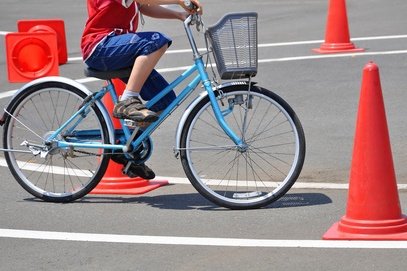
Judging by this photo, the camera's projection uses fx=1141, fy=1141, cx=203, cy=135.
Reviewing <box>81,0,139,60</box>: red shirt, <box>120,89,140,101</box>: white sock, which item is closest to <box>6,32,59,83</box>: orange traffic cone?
<box>81,0,139,60</box>: red shirt

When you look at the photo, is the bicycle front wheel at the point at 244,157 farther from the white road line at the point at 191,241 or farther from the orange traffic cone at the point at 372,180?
the orange traffic cone at the point at 372,180

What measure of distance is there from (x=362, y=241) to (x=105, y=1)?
7.64 feet

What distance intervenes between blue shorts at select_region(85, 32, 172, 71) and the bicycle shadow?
0.98m

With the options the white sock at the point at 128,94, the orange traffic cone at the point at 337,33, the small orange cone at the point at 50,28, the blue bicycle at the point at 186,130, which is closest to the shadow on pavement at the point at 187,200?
the blue bicycle at the point at 186,130

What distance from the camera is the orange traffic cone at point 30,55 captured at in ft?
35.5

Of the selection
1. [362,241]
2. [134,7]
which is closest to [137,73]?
[134,7]

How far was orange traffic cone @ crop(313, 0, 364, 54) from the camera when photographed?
14.8 metres

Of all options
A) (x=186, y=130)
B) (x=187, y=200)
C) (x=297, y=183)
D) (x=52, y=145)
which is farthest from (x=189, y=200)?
(x=52, y=145)

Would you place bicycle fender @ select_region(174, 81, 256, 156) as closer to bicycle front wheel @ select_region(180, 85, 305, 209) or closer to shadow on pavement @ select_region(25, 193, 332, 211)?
bicycle front wheel @ select_region(180, 85, 305, 209)

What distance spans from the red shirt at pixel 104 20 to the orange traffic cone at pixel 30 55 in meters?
3.38

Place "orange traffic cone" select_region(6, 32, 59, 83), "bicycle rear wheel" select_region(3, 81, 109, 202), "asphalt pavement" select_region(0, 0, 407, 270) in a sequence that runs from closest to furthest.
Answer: "asphalt pavement" select_region(0, 0, 407, 270), "bicycle rear wheel" select_region(3, 81, 109, 202), "orange traffic cone" select_region(6, 32, 59, 83)

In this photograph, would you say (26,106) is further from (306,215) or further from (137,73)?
(306,215)

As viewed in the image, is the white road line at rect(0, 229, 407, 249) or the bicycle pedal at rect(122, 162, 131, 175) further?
the bicycle pedal at rect(122, 162, 131, 175)

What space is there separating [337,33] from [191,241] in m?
8.70
